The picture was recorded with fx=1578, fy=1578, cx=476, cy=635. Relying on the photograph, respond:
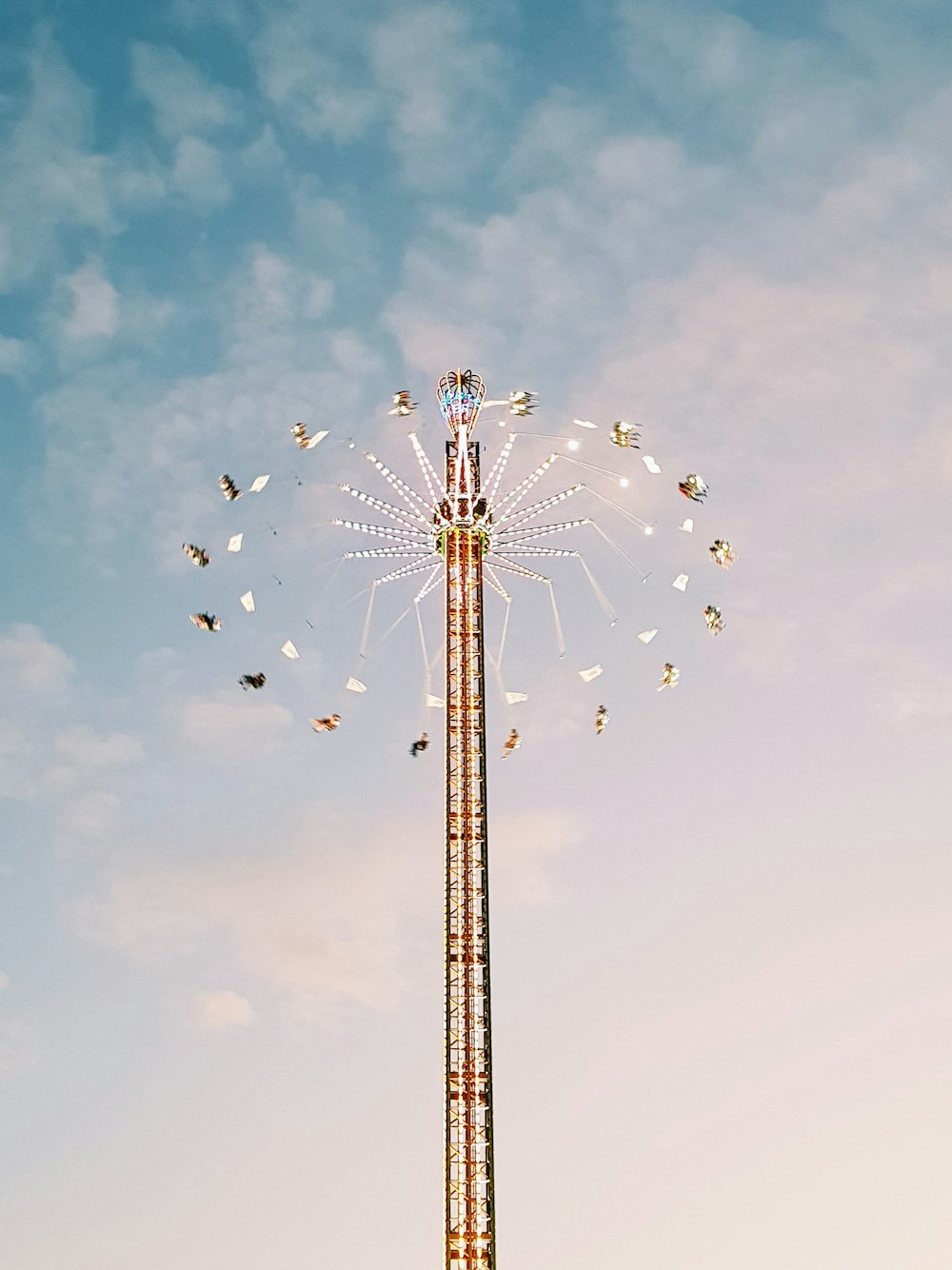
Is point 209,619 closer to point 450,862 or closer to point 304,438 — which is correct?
point 304,438

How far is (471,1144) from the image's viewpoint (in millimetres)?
95875

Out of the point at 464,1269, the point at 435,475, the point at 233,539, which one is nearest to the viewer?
the point at 464,1269

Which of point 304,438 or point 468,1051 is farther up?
point 304,438

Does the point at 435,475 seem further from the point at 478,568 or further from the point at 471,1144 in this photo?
the point at 471,1144

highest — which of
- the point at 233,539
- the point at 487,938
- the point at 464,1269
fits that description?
the point at 233,539

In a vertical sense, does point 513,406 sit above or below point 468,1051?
above

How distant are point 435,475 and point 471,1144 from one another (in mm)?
43178

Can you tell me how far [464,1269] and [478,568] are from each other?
44781 mm

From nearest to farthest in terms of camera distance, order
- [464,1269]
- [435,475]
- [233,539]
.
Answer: [464,1269] → [233,539] → [435,475]

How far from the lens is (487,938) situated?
332ft

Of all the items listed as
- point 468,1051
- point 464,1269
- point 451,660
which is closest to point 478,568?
point 451,660

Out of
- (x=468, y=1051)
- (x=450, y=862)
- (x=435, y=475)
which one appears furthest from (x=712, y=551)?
(x=468, y=1051)

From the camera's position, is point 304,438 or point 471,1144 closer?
point 471,1144

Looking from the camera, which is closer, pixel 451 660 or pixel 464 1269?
pixel 464 1269
